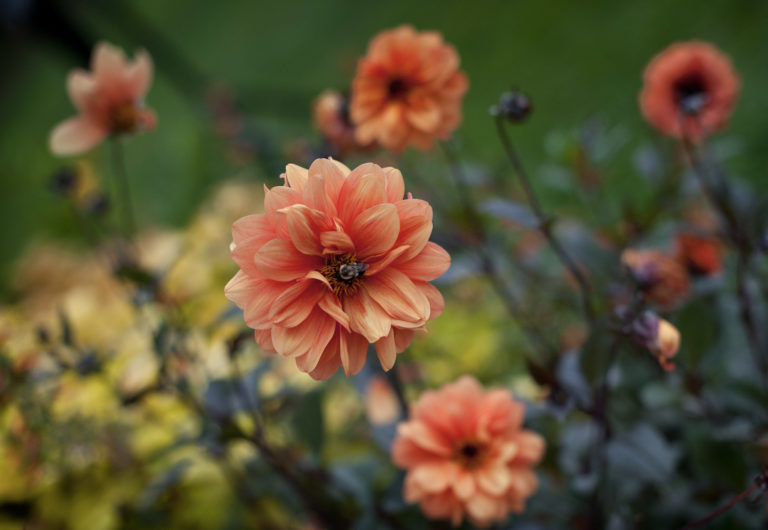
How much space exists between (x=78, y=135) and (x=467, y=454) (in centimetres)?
58

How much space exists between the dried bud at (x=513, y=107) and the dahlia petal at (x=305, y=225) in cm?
22

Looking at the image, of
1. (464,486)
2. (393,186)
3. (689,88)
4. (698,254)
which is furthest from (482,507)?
(689,88)

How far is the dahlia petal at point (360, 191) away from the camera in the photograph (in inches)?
15.5

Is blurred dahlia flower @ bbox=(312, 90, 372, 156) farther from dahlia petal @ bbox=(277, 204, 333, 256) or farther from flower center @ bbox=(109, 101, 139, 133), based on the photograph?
dahlia petal @ bbox=(277, 204, 333, 256)

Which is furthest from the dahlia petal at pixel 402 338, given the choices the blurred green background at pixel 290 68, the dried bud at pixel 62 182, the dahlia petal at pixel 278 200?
the blurred green background at pixel 290 68

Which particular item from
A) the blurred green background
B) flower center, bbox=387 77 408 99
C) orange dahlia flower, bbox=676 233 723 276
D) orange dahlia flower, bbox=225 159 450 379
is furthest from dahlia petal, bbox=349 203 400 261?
the blurred green background

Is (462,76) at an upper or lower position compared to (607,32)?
lower

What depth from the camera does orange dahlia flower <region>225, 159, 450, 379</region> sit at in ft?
1.29

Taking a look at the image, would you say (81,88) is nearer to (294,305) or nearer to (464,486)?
(294,305)

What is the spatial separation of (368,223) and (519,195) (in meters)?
1.14

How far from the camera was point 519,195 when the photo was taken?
1.48 meters

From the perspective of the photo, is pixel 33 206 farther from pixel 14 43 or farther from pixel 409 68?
pixel 409 68

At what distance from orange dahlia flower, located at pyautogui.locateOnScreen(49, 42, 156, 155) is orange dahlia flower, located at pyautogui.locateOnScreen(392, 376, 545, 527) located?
0.47 meters

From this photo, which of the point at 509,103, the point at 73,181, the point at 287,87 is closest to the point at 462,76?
the point at 509,103
